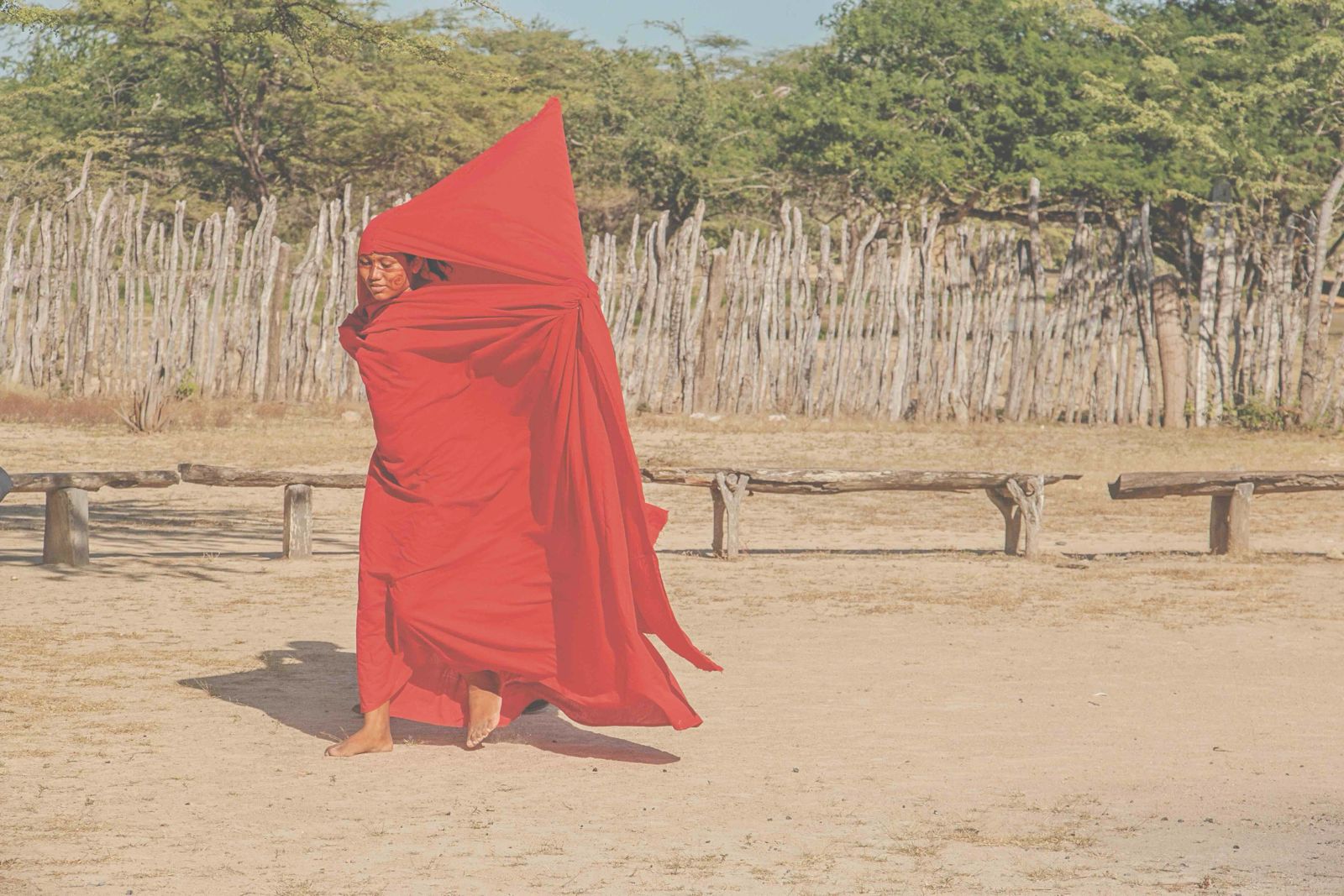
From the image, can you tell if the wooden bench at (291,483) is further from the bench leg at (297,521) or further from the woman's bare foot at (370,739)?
the woman's bare foot at (370,739)

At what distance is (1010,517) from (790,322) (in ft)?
22.7

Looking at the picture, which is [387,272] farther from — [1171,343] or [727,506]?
[1171,343]

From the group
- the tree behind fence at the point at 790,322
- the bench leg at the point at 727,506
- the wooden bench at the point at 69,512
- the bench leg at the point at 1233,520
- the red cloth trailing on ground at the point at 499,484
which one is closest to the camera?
the red cloth trailing on ground at the point at 499,484

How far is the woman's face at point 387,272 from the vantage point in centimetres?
516

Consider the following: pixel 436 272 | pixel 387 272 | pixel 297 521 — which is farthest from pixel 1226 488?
pixel 387 272

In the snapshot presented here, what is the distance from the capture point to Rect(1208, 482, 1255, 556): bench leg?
9984 millimetres

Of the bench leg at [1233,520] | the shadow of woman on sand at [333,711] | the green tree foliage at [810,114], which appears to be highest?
the green tree foliage at [810,114]

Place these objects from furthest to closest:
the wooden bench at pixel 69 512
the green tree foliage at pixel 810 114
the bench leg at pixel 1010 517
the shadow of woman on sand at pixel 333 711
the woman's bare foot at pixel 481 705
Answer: the green tree foliage at pixel 810 114
the bench leg at pixel 1010 517
the wooden bench at pixel 69 512
the shadow of woman on sand at pixel 333 711
the woman's bare foot at pixel 481 705

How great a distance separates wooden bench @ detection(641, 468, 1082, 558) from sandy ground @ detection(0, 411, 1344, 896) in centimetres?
24

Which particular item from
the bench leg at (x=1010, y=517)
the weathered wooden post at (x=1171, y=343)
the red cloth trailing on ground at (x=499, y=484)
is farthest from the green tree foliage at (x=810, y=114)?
the red cloth trailing on ground at (x=499, y=484)

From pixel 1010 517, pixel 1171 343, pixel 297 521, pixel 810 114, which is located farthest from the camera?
pixel 810 114

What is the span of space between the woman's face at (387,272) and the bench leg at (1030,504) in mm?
5600

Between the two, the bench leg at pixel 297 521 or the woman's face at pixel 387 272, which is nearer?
the woman's face at pixel 387 272

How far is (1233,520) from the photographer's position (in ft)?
32.8
